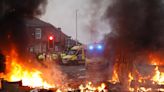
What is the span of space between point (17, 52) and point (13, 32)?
1297 millimetres

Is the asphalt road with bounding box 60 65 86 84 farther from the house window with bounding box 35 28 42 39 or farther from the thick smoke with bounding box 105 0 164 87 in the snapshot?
the house window with bounding box 35 28 42 39

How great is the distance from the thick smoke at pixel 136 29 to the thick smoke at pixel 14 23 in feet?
17.4

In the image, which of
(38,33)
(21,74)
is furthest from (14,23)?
(38,33)

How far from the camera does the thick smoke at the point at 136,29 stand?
2289 centimetres

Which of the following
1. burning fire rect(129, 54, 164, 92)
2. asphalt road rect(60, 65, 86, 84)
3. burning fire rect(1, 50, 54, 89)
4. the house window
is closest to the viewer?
burning fire rect(129, 54, 164, 92)

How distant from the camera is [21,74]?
2266 centimetres

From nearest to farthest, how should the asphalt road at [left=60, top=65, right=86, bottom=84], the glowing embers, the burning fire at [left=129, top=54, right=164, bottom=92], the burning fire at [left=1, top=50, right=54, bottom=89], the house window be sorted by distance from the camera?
the glowing embers → the burning fire at [left=129, top=54, right=164, bottom=92] → the burning fire at [left=1, top=50, right=54, bottom=89] → the asphalt road at [left=60, top=65, right=86, bottom=84] → the house window

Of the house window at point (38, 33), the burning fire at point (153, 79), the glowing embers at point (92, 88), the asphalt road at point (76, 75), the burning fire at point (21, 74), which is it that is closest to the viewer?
the glowing embers at point (92, 88)

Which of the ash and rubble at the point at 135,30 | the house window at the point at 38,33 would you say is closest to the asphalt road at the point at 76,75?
the ash and rubble at the point at 135,30

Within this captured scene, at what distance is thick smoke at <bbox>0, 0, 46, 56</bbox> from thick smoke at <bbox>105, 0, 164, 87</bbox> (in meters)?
5.30

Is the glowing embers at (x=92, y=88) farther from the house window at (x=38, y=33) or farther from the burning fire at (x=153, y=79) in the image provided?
the house window at (x=38, y=33)

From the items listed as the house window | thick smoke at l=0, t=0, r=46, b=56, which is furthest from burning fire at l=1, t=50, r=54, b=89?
the house window

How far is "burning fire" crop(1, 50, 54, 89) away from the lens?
21.7 m

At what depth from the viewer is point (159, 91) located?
19.6 metres
